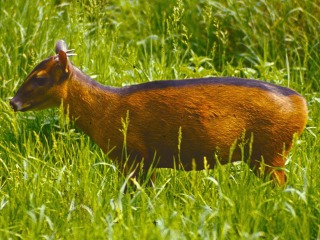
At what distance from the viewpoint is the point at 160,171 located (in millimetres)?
5512

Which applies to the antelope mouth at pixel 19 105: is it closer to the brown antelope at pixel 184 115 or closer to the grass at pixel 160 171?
the brown antelope at pixel 184 115

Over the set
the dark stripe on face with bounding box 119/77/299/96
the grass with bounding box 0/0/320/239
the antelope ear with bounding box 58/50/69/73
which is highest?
the antelope ear with bounding box 58/50/69/73

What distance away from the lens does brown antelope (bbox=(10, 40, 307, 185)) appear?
502 centimetres

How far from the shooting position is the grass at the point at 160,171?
15.0 ft

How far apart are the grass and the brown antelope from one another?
0.44 feet

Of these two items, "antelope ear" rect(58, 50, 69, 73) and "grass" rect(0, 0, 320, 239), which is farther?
"antelope ear" rect(58, 50, 69, 73)

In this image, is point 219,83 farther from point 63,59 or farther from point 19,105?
point 19,105

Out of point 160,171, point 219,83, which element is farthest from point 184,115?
point 160,171

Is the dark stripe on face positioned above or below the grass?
above

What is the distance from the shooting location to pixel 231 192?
4824 mm

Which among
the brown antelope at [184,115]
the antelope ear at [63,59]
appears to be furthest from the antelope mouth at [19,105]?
the antelope ear at [63,59]

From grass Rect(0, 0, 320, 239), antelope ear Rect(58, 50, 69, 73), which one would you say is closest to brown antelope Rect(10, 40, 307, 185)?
antelope ear Rect(58, 50, 69, 73)

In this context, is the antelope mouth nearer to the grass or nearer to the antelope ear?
the grass

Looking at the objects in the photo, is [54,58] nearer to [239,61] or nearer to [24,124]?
[24,124]
